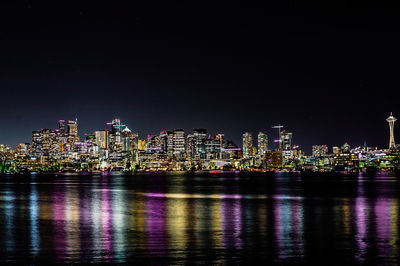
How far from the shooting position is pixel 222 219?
34250mm

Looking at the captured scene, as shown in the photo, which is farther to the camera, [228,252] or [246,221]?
[246,221]

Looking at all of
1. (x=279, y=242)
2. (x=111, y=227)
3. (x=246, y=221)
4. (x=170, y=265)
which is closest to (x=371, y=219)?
(x=246, y=221)

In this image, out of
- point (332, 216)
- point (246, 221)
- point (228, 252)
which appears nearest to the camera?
point (228, 252)

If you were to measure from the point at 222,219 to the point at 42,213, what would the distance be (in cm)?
1519

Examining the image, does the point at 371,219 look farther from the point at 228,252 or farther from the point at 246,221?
the point at 228,252

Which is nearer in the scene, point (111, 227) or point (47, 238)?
point (47, 238)

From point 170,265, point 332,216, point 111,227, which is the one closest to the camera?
point 170,265

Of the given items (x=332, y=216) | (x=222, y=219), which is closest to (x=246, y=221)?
(x=222, y=219)

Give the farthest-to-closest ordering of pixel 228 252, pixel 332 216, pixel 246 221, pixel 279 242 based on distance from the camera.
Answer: pixel 332 216 → pixel 246 221 → pixel 279 242 → pixel 228 252

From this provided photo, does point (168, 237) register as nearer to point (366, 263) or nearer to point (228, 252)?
point (228, 252)

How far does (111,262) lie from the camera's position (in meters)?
17.8

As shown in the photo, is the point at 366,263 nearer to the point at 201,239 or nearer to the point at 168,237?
the point at 201,239

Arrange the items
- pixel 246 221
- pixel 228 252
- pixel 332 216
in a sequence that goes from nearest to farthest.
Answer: pixel 228 252 < pixel 246 221 < pixel 332 216

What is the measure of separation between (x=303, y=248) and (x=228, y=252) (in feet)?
11.8
